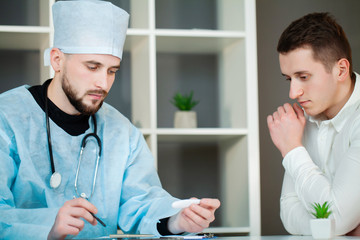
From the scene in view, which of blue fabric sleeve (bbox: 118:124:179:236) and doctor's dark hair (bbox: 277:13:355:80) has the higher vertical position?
doctor's dark hair (bbox: 277:13:355:80)

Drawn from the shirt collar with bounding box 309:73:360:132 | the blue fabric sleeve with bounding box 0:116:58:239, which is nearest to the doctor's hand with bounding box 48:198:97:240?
the blue fabric sleeve with bounding box 0:116:58:239

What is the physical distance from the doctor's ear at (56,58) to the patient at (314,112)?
886 millimetres

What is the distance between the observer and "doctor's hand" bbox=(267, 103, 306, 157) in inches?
87.0

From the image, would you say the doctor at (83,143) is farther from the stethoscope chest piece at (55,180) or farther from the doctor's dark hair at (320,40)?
the doctor's dark hair at (320,40)

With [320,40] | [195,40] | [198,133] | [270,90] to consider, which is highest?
[195,40]

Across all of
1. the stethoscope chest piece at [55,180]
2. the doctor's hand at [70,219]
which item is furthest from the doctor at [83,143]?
the doctor's hand at [70,219]

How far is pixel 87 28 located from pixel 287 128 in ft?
2.94

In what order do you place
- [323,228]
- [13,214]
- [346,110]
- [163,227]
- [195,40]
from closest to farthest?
[323,228], [13,214], [163,227], [346,110], [195,40]

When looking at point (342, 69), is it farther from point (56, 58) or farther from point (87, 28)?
point (56, 58)

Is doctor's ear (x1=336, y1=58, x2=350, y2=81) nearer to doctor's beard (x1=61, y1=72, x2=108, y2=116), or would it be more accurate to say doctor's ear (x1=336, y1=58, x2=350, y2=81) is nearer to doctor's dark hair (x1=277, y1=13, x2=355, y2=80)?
doctor's dark hair (x1=277, y1=13, x2=355, y2=80)

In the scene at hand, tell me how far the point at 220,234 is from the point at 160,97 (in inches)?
36.9

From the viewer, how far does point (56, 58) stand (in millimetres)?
2131

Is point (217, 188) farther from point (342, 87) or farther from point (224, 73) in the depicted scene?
point (342, 87)

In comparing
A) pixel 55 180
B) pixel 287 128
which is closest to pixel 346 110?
pixel 287 128
